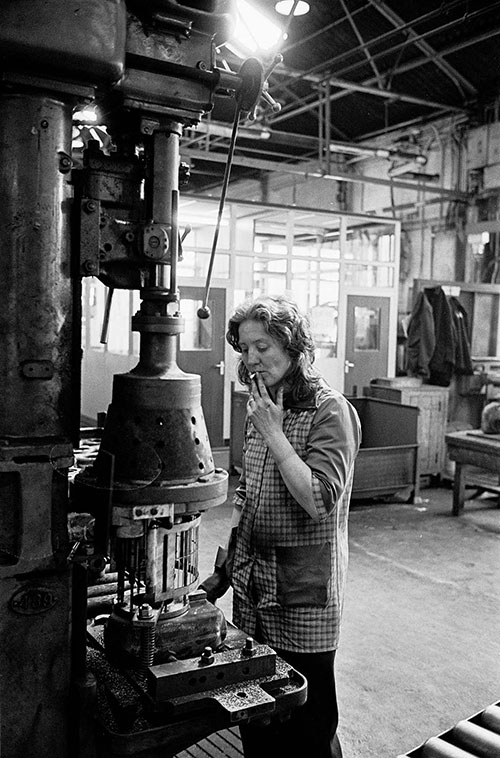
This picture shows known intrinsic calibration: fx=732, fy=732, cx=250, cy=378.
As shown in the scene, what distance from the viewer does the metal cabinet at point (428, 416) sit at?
623cm

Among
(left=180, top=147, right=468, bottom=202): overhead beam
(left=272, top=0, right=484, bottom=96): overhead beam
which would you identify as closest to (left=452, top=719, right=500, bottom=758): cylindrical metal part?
(left=272, top=0, right=484, bottom=96): overhead beam

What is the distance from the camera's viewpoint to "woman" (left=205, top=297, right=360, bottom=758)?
1.56 metres

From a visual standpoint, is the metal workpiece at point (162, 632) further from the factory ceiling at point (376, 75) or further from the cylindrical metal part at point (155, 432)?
the factory ceiling at point (376, 75)

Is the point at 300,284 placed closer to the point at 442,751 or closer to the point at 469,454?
the point at 469,454

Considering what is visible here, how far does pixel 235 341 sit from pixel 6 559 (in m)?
0.86

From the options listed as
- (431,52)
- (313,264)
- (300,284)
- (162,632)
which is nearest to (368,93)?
(431,52)

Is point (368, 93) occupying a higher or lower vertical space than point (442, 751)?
higher

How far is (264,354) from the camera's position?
5.27 ft

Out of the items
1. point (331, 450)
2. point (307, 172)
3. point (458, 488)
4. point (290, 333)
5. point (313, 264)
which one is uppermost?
point (307, 172)

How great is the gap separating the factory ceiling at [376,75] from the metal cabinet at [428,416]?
7.44ft

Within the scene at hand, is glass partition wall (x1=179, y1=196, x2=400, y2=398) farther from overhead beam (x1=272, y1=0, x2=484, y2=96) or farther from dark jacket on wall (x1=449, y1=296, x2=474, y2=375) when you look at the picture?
dark jacket on wall (x1=449, y1=296, x2=474, y2=375)

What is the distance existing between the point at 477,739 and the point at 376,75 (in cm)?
616

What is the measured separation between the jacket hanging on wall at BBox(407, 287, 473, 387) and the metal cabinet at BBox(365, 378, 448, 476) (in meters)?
0.30

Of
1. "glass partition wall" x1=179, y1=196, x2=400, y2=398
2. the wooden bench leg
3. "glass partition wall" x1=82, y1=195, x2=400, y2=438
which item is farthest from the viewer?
"glass partition wall" x1=179, y1=196, x2=400, y2=398
